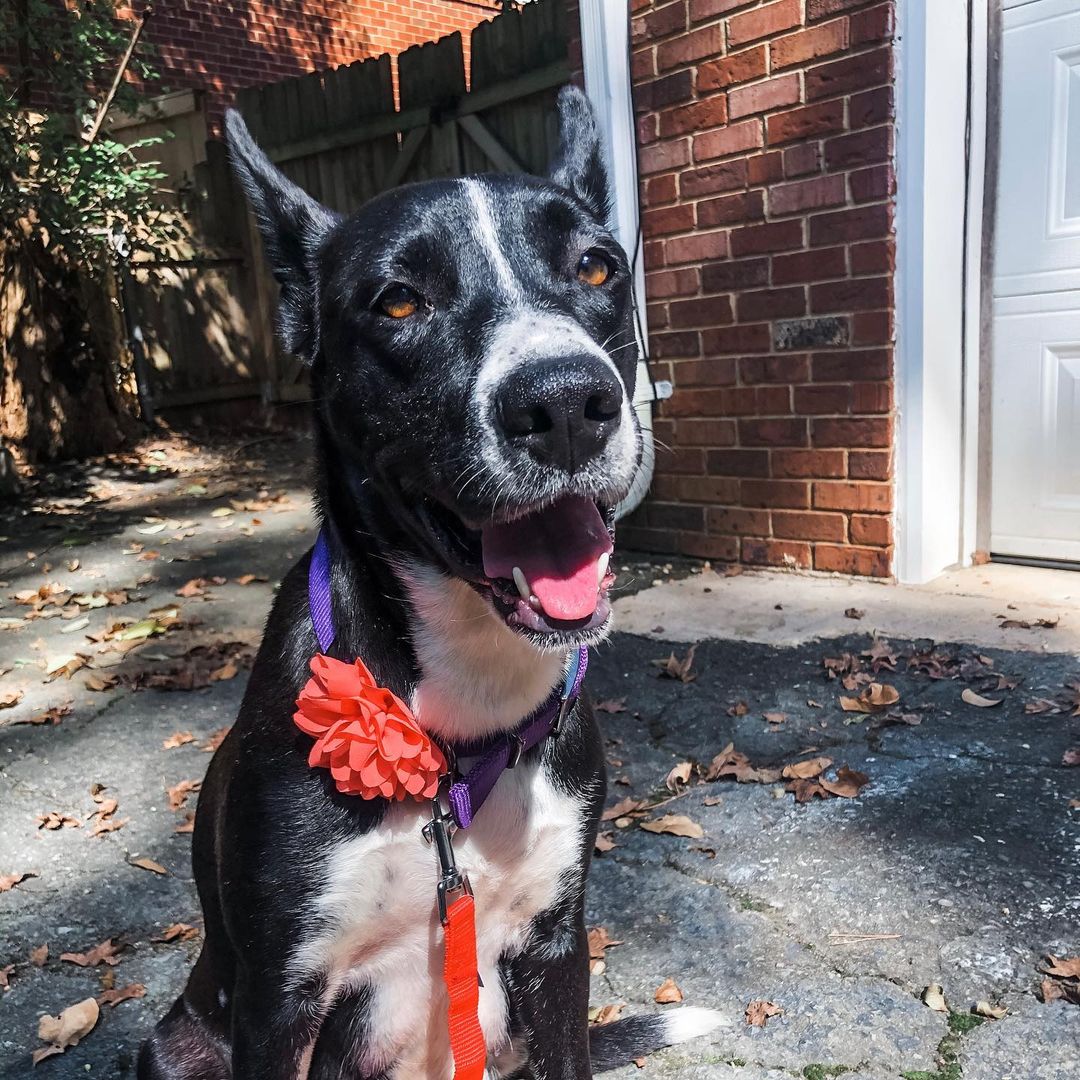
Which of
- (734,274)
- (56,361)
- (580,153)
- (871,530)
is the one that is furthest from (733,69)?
(56,361)

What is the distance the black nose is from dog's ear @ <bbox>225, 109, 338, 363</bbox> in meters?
0.56

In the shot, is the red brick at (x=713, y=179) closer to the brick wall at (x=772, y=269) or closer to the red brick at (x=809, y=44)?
the brick wall at (x=772, y=269)

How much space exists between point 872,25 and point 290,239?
9.68 ft

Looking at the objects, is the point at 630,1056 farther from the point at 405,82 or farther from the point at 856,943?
the point at 405,82

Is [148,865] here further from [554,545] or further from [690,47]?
[690,47]

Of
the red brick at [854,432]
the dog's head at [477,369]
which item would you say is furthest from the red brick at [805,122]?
the dog's head at [477,369]

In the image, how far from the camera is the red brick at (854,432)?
4.09 meters

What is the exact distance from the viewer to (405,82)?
23.8 ft

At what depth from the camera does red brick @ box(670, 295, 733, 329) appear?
455cm

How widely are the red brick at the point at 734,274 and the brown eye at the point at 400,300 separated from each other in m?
3.07

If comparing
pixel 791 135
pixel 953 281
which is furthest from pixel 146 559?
pixel 953 281

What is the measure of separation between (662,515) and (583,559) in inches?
140

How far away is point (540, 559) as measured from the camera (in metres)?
1.57

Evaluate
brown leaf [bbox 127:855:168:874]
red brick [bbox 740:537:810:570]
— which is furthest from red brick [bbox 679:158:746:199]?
brown leaf [bbox 127:855:168:874]
